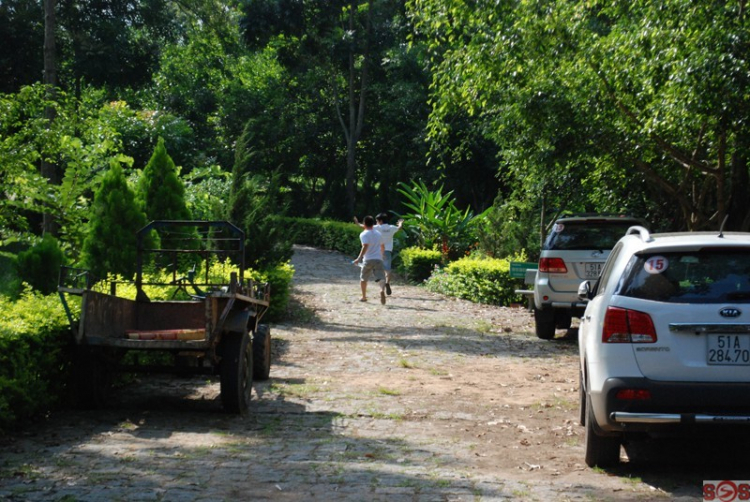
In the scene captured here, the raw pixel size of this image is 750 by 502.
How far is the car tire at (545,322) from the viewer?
14781 mm

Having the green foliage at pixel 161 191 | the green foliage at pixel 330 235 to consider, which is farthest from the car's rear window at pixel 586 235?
the green foliage at pixel 330 235

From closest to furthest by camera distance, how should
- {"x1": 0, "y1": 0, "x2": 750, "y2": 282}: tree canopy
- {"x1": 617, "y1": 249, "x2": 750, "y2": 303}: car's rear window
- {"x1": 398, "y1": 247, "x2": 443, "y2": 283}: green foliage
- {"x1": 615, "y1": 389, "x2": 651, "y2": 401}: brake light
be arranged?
{"x1": 615, "y1": 389, "x2": 651, "y2": 401}: brake light → {"x1": 617, "y1": 249, "x2": 750, "y2": 303}: car's rear window → {"x1": 0, "y1": 0, "x2": 750, "y2": 282}: tree canopy → {"x1": 398, "y1": 247, "x2": 443, "y2": 283}: green foliage

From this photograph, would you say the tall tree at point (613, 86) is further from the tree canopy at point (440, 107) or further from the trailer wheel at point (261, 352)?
the trailer wheel at point (261, 352)

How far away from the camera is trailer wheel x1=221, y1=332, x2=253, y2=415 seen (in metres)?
8.66

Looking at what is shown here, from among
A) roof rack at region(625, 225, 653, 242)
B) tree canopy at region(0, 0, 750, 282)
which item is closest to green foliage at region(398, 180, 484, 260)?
tree canopy at region(0, 0, 750, 282)

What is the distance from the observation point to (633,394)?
622 cm

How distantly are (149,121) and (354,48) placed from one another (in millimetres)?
13500

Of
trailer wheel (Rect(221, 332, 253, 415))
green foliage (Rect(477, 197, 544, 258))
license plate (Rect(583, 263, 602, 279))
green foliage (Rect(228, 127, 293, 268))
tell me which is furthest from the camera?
green foliage (Rect(477, 197, 544, 258))

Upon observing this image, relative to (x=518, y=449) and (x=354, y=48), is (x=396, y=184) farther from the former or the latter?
(x=518, y=449)

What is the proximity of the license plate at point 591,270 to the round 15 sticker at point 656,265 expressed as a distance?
7.50 metres

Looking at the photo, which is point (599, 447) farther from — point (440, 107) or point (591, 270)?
point (440, 107)

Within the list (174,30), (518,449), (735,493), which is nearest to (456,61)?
(518,449)

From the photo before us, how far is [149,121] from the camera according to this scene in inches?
1147

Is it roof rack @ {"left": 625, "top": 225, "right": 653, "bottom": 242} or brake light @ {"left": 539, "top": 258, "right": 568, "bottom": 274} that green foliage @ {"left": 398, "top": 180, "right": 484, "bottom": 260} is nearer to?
brake light @ {"left": 539, "top": 258, "right": 568, "bottom": 274}
